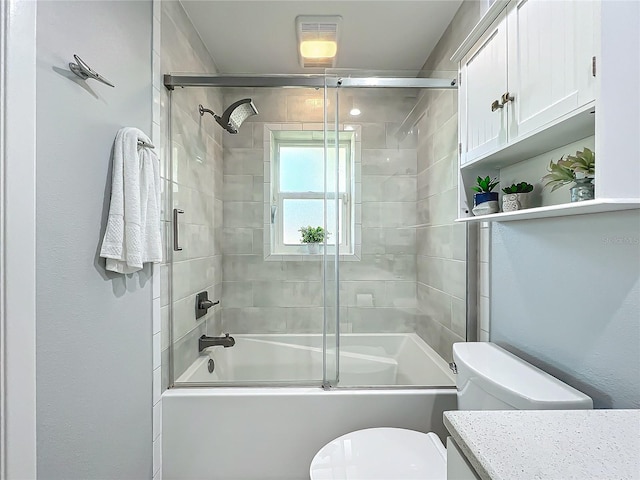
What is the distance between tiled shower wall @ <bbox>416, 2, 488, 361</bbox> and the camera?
6.40 ft

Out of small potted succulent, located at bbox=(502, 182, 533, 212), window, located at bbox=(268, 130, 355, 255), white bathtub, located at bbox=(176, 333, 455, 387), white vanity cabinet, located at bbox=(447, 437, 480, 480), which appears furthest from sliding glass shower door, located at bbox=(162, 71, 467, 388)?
white vanity cabinet, located at bbox=(447, 437, 480, 480)

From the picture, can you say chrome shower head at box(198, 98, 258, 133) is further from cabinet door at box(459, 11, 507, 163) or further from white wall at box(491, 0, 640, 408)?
white wall at box(491, 0, 640, 408)

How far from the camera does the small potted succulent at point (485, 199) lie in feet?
4.75

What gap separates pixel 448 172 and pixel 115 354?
5.51ft

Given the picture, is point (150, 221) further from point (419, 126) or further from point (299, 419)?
point (419, 126)

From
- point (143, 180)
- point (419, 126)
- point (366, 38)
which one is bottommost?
point (143, 180)

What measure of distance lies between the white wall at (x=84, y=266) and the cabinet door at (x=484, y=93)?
4.41 ft

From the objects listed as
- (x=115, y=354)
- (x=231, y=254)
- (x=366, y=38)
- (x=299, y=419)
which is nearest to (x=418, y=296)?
(x=299, y=419)

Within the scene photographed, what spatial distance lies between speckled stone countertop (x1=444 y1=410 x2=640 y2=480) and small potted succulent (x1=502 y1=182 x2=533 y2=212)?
70cm

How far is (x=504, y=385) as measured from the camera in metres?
1.18

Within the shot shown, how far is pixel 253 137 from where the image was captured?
2514mm

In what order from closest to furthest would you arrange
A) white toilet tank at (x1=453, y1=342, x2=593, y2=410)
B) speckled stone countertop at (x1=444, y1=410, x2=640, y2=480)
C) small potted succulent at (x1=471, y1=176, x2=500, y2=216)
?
1. speckled stone countertop at (x1=444, y1=410, x2=640, y2=480)
2. white toilet tank at (x1=453, y1=342, x2=593, y2=410)
3. small potted succulent at (x1=471, y1=176, x2=500, y2=216)

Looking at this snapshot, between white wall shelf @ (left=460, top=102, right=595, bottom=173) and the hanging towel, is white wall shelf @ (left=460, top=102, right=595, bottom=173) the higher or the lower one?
the higher one

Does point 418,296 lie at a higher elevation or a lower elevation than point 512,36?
lower
